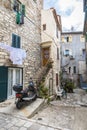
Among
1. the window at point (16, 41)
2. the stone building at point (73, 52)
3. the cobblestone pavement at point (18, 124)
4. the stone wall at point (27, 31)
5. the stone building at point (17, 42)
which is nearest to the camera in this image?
the cobblestone pavement at point (18, 124)

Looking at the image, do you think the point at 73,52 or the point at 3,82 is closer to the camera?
the point at 3,82

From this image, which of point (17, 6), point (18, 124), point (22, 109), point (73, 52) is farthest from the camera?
point (73, 52)

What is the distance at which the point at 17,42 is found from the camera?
1021cm

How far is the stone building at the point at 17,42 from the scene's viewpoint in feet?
29.0

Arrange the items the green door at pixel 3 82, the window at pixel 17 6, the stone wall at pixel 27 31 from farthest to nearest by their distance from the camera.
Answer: the window at pixel 17 6 < the stone wall at pixel 27 31 < the green door at pixel 3 82

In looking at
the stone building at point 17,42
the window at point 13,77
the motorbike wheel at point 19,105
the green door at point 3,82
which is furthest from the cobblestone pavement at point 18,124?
the window at point 13,77

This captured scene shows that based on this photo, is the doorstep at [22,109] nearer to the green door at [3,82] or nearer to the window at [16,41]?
the green door at [3,82]

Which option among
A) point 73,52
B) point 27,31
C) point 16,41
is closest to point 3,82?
point 16,41

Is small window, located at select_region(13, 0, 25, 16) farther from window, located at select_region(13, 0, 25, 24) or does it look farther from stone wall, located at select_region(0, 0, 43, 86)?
stone wall, located at select_region(0, 0, 43, 86)

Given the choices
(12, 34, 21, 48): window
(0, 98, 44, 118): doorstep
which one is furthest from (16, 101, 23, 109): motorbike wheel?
(12, 34, 21, 48): window

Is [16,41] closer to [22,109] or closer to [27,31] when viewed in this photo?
[27,31]

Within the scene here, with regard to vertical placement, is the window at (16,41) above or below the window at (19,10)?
below

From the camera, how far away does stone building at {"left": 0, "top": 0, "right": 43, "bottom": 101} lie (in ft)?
29.0

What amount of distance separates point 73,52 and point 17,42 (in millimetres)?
19544
